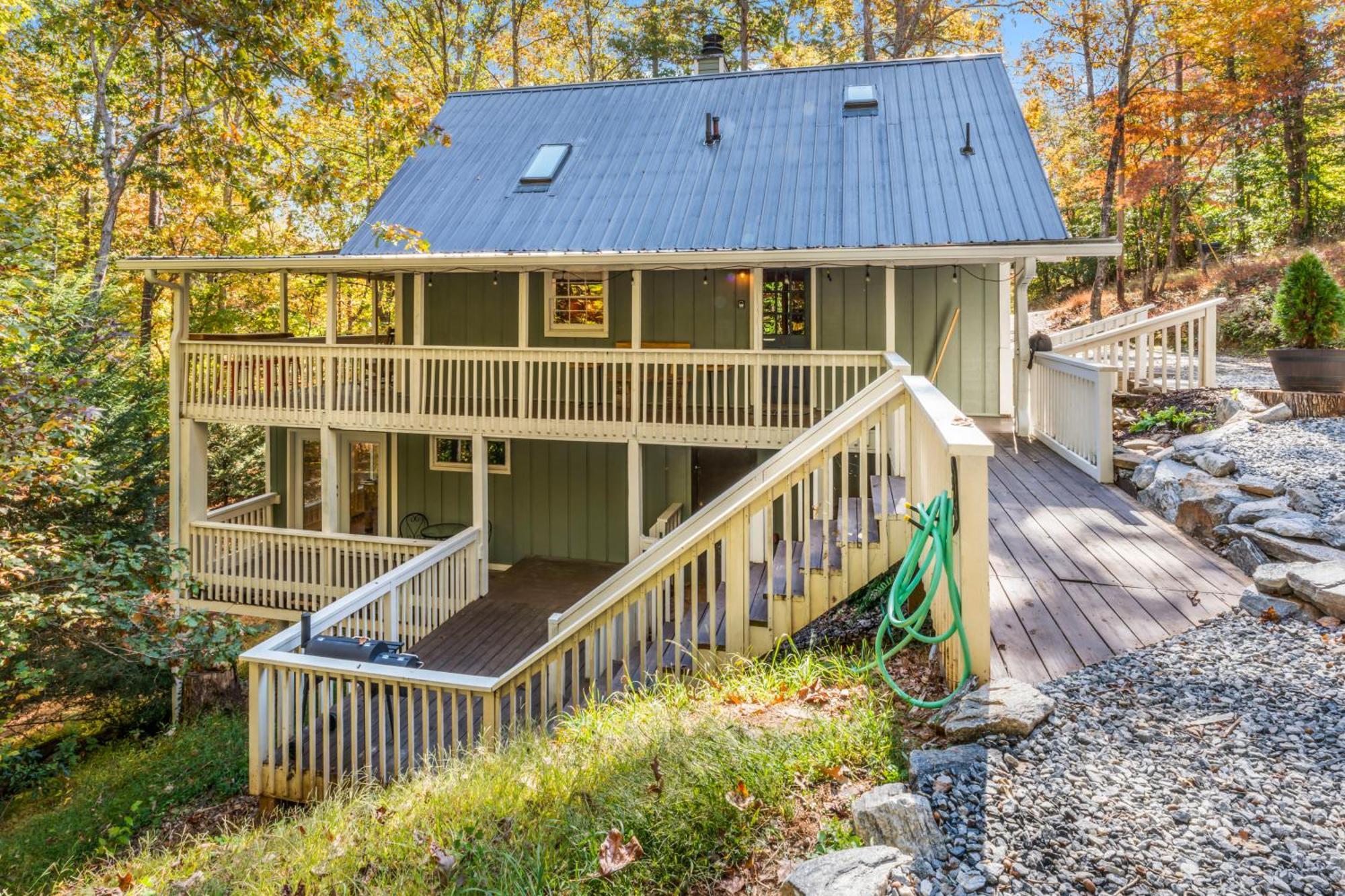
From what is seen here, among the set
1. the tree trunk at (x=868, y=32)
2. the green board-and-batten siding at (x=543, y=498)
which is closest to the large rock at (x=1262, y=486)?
the green board-and-batten siding at (x=543, y=498)

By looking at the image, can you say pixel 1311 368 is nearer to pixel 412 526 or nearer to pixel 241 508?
pixel 412 526

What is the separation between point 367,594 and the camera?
7.09m

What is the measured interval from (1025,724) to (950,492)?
948 millimetres

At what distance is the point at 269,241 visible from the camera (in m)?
20.6

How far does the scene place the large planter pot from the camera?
685 cm

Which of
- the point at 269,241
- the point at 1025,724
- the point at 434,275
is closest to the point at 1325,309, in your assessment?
the point at 1025,724

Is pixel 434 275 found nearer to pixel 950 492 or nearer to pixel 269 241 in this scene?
pixel 950 492

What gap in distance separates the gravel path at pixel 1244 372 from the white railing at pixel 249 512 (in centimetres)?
1339

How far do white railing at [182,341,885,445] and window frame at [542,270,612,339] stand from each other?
3.22 feet

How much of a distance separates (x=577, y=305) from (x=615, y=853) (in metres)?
9.27

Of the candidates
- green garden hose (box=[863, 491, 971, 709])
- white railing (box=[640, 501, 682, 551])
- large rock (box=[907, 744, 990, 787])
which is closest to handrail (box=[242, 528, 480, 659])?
white railing (box=[640, 501, 682, 551])

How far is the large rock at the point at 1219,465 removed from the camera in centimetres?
526

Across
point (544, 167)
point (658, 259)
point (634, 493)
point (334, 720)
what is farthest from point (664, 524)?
point (544, 167)

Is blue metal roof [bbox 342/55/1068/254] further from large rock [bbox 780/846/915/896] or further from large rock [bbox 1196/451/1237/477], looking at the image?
large rock [bbox 780/846/915/896]
